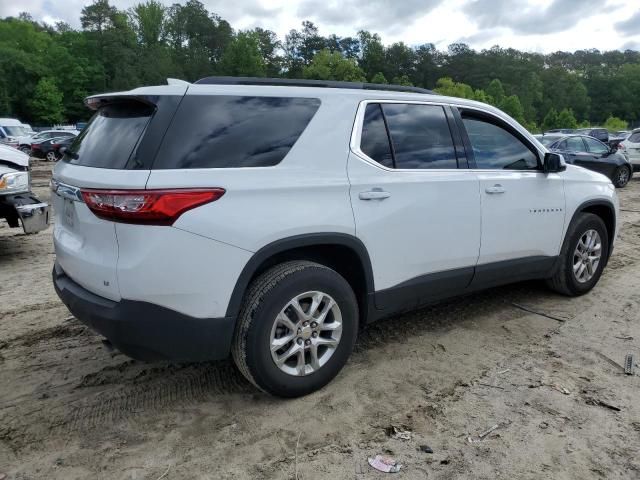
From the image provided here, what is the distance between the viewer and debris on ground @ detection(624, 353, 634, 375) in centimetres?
344

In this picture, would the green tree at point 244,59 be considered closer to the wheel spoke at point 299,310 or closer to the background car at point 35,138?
the background car at point 35,138

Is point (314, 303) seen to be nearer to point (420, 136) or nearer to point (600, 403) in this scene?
point (420, 136)

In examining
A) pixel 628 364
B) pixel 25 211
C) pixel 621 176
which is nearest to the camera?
pixel 628 364

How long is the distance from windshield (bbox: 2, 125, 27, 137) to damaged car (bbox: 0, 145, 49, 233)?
24387 millimetres

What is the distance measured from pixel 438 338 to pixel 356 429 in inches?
54.9

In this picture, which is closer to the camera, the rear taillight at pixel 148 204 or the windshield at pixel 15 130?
the rear taillight at pixel 148 204

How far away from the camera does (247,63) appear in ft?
269

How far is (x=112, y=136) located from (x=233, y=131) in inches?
26.9

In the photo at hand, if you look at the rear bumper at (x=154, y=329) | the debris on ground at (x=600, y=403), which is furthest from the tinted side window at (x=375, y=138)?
the debris on ground at (x=600, y=403)

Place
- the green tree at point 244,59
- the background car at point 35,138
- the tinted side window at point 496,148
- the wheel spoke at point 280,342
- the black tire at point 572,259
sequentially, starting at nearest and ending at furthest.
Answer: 1. the wheel spoke at point 280,342
2. the tinted side window at point 496,148
3. the black tire at point 572,259
4. the background car at point 35,138
5. the green tree at point 244,59

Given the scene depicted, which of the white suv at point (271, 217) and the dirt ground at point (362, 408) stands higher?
the white suv at point (271, 217)

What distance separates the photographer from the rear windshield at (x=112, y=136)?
2.68m

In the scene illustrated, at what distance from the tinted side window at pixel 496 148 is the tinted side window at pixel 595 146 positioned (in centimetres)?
1177

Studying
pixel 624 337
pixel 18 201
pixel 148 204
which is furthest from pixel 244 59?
pixel 148 204
